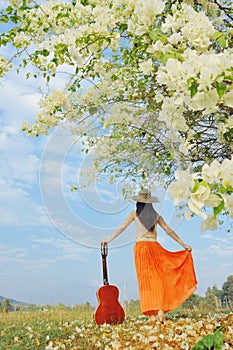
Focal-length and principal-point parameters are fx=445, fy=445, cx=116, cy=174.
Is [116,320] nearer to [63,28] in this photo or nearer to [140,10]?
[63,28]

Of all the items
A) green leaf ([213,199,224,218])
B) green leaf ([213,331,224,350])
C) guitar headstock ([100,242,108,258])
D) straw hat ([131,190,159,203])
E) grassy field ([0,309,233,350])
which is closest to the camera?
green leaf ([213,199,224,218])

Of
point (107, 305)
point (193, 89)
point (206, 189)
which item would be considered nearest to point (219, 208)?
point (206, 189)

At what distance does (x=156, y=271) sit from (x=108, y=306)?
76 cm

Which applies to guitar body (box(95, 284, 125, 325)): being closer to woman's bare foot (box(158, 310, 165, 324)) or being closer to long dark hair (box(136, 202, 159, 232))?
woman's bare foot (box(158, 310, 165, 324))

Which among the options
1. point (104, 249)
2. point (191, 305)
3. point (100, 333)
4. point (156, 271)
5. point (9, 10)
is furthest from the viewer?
point (191, 305)

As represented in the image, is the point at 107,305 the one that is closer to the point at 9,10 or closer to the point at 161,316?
the point at 161,316

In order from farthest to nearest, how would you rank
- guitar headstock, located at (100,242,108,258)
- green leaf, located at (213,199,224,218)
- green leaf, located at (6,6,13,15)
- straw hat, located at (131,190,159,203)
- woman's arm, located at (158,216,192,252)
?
woman's arm, located at (158,216,192,252)
guitar headstock, located at (100,242,108,258)
straw hat, located at (131,190,159,203)
green leaf, located at (6,6,13,15)
green leaf, located at (213,199,224,218)

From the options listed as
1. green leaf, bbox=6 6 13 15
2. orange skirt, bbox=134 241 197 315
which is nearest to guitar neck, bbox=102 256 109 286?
orange skirt, bbox=134 241 197 315

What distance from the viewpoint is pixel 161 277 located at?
205 inches

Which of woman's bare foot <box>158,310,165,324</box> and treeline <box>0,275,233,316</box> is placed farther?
treeline <box>0,275,233,316</box>

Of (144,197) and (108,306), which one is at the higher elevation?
(144,197)

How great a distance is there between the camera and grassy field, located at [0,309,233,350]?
434 centimetres

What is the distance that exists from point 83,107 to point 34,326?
8.83ft

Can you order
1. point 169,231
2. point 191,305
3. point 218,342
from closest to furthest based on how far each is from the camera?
point 218,342 < point 169,231 < point 191,305
